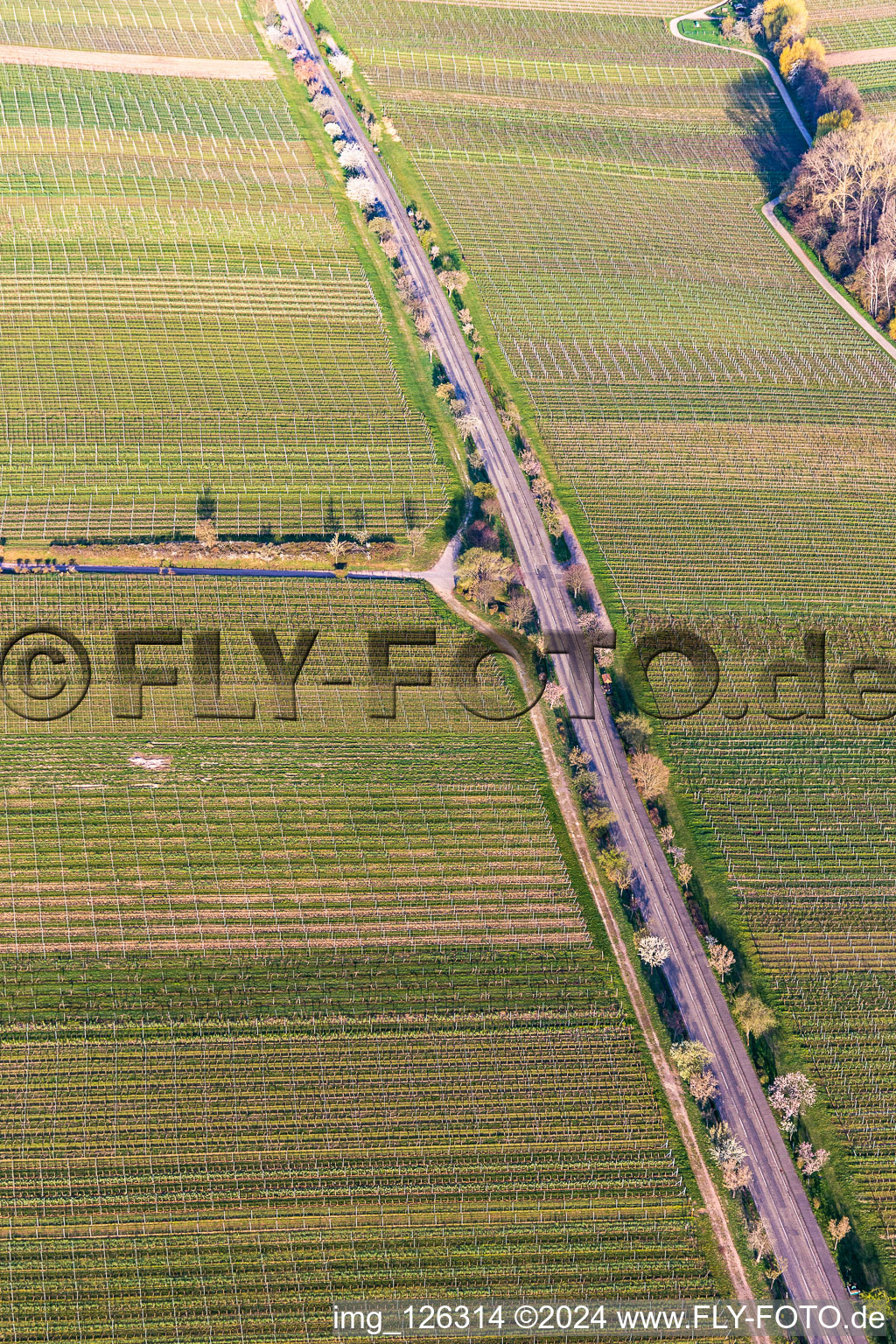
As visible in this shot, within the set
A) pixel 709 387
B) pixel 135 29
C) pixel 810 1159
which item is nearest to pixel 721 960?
pixel 810 1159

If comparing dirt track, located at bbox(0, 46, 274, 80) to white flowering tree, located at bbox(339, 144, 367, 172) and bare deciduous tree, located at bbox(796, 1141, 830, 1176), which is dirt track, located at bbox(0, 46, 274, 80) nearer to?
white flowering tree, located at bbox(339, 144, 367, 172)

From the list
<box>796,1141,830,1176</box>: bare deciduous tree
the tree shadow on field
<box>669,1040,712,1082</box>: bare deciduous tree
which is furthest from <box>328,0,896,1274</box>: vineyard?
<box>669,1040,712,1082</box>: bare deciduous tree

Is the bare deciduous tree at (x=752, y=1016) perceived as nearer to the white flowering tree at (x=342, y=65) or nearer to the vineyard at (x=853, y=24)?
the white flowering tree at (x=342, y=65)

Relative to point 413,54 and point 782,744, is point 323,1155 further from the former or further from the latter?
point 413,54

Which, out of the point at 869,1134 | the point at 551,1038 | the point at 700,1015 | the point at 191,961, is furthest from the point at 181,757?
the point at 869,1134

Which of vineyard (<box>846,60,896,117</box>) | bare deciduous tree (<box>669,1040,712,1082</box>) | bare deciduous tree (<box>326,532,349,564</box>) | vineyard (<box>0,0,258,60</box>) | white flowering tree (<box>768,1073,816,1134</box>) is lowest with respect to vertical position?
white flowering tree (<box>768,1073,816,1134</box>)
